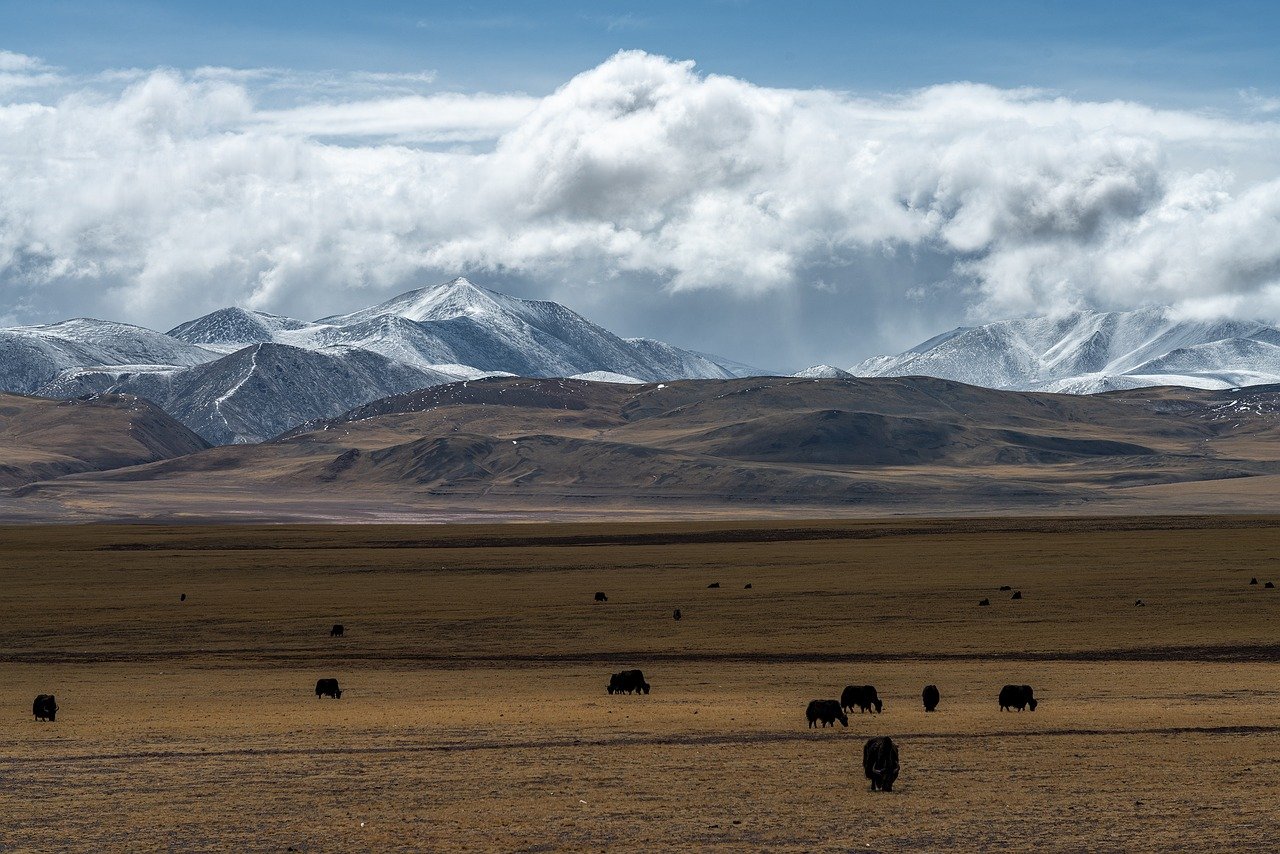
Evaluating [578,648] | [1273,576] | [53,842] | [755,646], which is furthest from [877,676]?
[1273,576]

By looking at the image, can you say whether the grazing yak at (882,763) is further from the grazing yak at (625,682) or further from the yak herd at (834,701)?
the grazing yak at (625,682)

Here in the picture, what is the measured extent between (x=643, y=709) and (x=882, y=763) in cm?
1255

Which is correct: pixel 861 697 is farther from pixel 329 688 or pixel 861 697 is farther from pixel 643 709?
pixel 329 688

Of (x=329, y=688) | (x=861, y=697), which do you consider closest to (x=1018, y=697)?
(x=861, y=697)

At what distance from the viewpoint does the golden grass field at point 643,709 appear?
2045 cm

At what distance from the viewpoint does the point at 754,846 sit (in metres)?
19.0

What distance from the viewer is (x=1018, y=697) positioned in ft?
107

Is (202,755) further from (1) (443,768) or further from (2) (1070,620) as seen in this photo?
(2) (1070,620)

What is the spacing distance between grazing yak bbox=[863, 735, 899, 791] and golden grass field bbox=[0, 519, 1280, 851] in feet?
0.85

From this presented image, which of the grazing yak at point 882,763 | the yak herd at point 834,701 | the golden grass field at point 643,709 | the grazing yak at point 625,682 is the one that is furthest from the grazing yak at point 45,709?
the grazing yak at point 882,763

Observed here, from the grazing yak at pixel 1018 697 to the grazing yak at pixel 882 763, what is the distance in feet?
36.1

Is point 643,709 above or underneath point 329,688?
underneath

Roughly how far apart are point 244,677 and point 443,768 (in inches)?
814

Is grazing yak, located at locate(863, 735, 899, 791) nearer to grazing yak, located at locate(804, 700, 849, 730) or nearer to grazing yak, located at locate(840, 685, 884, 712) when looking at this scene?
grazing yak, located at locate(804, 700, 849, 730)
